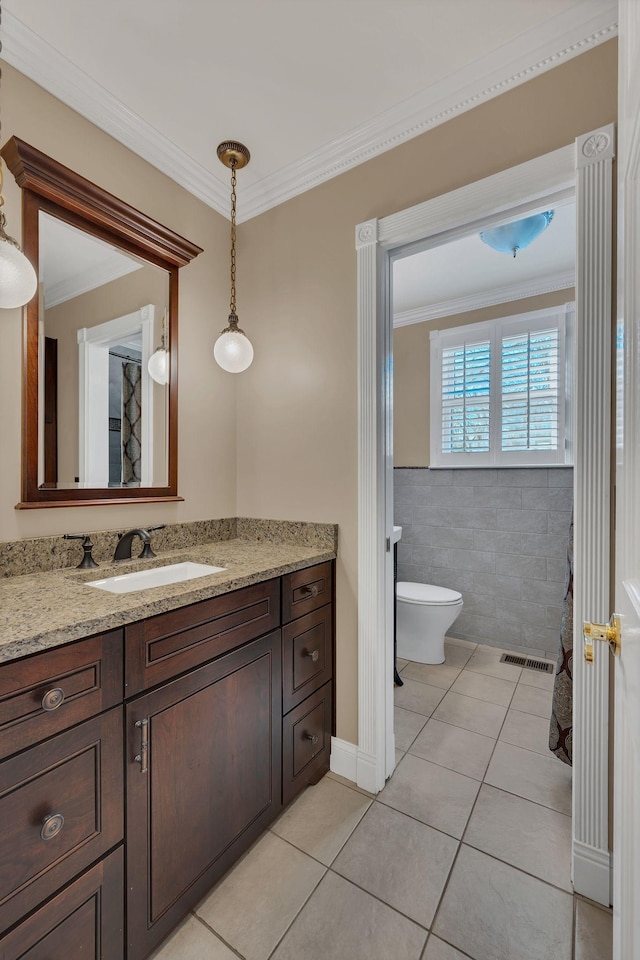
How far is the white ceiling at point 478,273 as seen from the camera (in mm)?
2592

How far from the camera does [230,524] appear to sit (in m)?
2.21

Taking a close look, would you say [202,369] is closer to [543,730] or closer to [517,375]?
[517,375]

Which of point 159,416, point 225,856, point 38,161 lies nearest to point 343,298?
point 159,416

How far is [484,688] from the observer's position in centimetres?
256

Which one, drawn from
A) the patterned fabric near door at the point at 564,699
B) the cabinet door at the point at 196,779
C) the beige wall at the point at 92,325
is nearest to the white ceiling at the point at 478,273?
the beige wall at the point at 92,325

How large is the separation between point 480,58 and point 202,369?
158 cm

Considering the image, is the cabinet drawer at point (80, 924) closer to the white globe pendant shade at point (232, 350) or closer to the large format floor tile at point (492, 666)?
the white globe pendant shade at point (232, 350)

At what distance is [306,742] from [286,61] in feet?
8.32

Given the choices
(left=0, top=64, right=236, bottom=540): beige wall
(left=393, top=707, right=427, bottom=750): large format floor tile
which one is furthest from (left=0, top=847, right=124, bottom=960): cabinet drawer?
(left=393, top=707, right=427, bottom=750): large format floor tile

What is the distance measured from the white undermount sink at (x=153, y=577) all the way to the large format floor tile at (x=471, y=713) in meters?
1.51

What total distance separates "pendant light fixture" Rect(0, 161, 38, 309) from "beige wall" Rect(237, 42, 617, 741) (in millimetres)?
1069

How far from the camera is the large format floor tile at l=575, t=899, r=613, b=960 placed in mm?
1148

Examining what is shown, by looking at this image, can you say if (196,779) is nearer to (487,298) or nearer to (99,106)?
(99,106)

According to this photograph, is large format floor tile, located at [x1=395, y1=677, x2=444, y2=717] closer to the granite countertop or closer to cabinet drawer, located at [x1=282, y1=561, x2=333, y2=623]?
cabinet drawer, located at [x1=282, y1=561, x2=333, y2=623]
